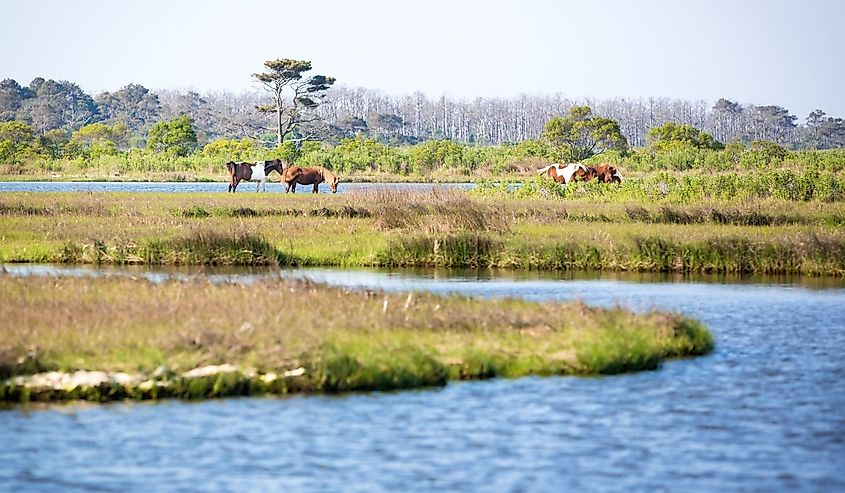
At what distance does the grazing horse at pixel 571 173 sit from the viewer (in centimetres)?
5619

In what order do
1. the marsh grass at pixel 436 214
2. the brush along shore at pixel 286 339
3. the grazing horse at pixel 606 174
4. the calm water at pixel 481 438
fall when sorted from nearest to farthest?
the calm water at pixel 481 438
the brush along shore at pixel 286 339
the marsh grass at pixel 436 214
the grazing horse at pixel 606 174

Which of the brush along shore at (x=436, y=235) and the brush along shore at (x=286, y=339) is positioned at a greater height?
the brush along shore at (x=436, y=235)

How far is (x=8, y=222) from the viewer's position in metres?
36.9

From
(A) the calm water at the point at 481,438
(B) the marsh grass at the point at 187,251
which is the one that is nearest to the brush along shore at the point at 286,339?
(A) the calm water at the point at 481,438

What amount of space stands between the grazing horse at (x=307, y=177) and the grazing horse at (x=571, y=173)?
9.81 m

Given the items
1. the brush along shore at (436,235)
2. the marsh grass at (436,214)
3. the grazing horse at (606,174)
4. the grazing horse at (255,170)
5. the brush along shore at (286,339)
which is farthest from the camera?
the grazing horse at (255,170)

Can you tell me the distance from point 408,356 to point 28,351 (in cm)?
469

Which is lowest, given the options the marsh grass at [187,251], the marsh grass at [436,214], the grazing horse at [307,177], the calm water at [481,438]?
the calm water at [481,438]

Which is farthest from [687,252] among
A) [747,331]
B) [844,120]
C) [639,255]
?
[844,120]

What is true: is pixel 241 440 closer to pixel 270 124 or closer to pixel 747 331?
pixel 747 331

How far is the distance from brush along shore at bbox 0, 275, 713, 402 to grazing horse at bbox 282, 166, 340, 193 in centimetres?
3558

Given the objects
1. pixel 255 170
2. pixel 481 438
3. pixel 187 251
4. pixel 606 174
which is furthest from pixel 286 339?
pixel 255 170

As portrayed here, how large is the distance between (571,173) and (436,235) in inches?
970

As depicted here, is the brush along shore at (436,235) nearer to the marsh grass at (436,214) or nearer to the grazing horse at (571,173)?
the marsh grass at (436,214)
